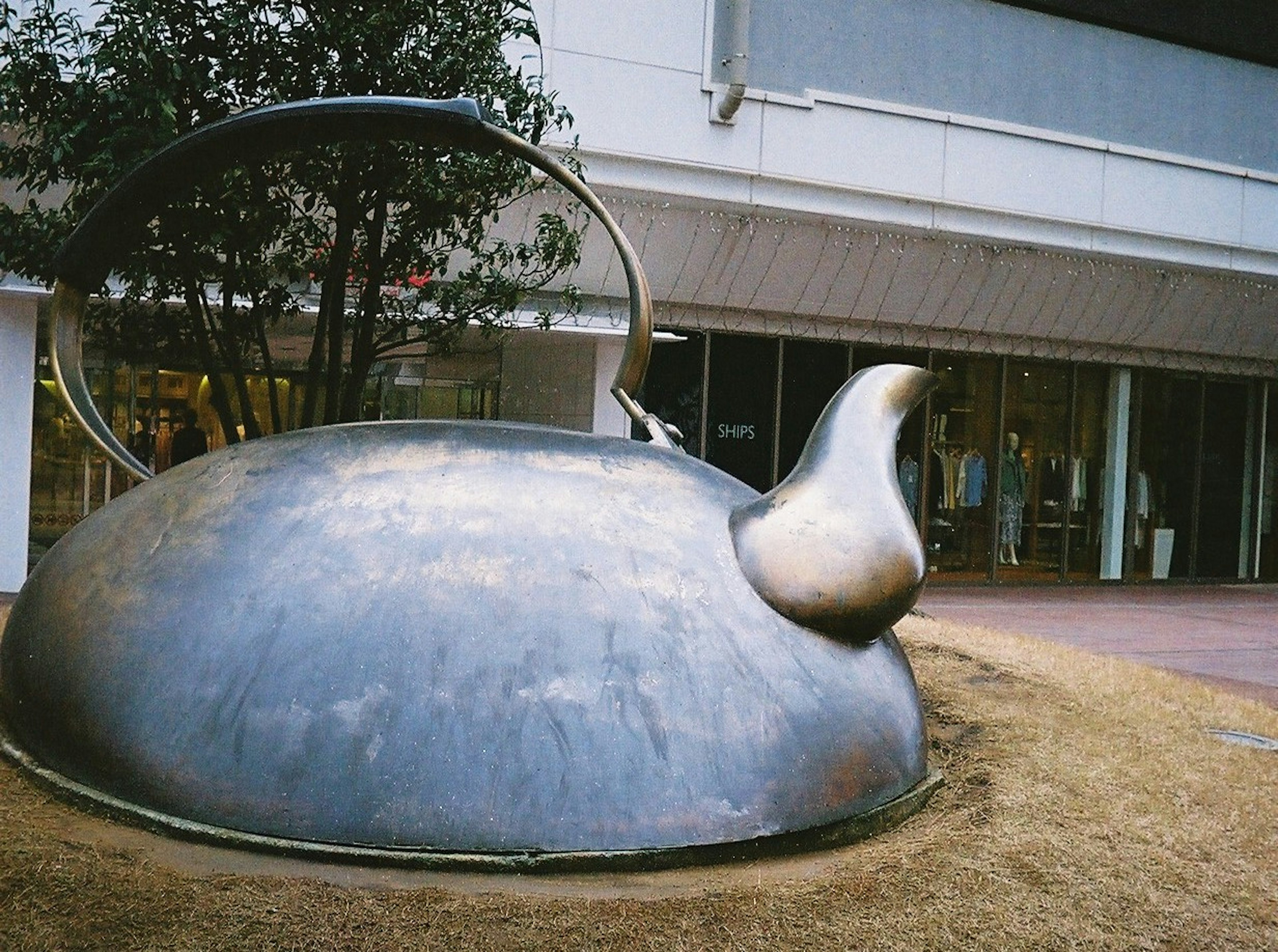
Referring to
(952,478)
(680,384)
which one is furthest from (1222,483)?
(680,384)

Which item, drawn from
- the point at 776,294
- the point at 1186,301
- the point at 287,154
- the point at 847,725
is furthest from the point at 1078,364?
the point at 847,725

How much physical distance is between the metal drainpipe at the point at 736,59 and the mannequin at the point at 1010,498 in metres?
6.47

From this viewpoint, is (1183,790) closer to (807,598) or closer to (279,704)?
(807,598)

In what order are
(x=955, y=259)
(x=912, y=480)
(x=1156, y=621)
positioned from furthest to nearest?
(x=912, y=480) → (x=955, y=259) → (x=1156, y=621)

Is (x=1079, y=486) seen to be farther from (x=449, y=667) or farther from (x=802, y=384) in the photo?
(x=449, y=667)

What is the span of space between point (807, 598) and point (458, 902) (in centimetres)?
112

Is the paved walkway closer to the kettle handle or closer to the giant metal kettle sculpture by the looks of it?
the giant metal kettle sculpture

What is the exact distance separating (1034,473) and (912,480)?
7.04 feet

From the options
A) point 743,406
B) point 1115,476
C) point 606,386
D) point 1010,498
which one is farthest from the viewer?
point 1115,476

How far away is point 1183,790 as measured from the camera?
369 centimetres

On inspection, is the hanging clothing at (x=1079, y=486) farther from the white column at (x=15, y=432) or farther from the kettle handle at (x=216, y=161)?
the kettle handle at (x=216, y=161)

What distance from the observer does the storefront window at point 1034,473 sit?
16.5 m

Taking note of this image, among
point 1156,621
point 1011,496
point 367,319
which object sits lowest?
point 1156,621

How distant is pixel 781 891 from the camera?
2.54m
